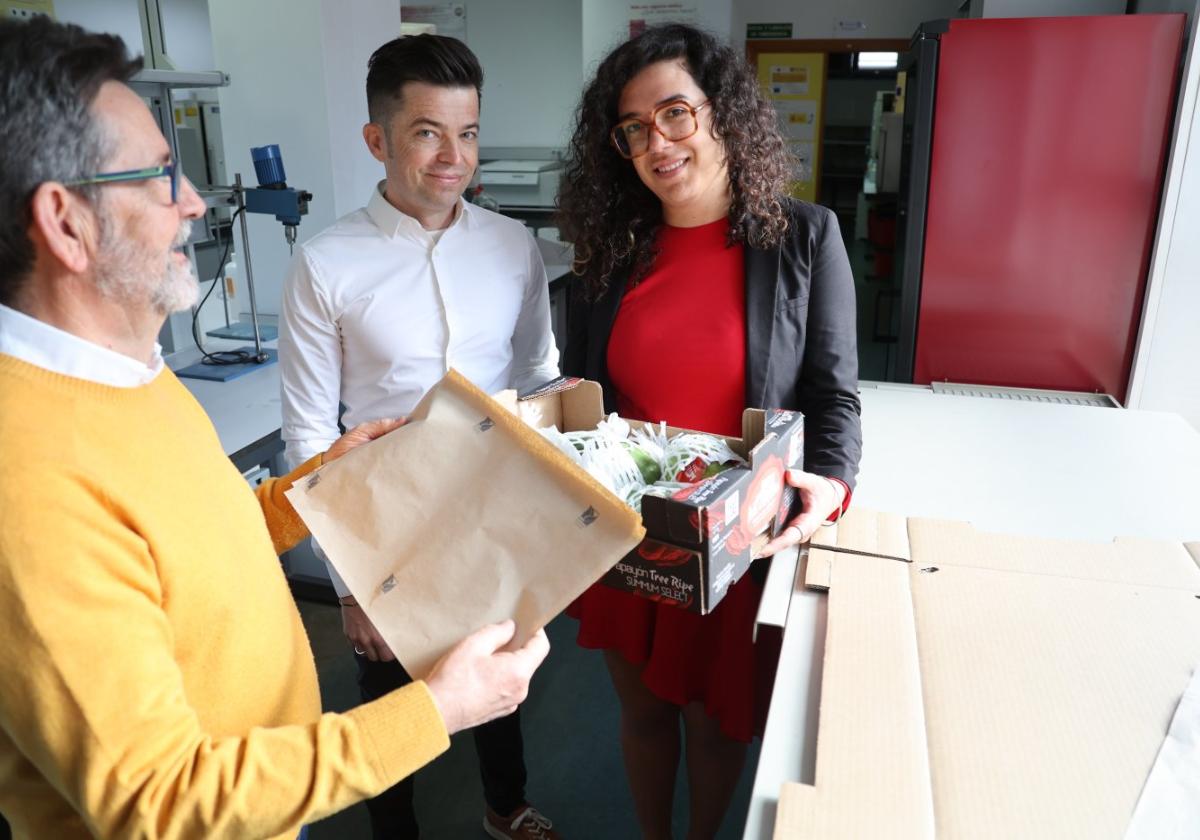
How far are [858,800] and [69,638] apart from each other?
684 mm

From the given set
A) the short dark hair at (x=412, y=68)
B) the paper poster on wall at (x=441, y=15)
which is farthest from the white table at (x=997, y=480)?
the paper poster on wall at (x=441, y=15)

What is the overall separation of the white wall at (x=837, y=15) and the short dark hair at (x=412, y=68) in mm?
5643

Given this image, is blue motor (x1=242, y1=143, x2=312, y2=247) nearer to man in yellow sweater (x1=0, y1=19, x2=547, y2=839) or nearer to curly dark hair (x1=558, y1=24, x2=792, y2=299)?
curly dark hair (x1=558, y1=24, x2=792, y2=299)

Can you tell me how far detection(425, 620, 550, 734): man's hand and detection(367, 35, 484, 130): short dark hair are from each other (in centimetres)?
97

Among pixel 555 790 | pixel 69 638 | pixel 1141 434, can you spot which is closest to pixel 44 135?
pixel 69 638

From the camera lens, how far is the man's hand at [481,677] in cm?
81

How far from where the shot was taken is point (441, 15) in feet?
21.9

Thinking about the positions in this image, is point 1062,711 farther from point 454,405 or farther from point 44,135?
point 44,135

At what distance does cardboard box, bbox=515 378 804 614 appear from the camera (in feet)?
3.01

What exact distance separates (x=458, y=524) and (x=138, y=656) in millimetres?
329

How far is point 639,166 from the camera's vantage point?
1.41 meters

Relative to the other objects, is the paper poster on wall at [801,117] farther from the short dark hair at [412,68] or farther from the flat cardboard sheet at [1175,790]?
the flat cardboard sheet at [1175,790]

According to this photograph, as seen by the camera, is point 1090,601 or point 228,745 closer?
point 228,745

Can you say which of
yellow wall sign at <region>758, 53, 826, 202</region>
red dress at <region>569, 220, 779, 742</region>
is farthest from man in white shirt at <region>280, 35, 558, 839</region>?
yellow wall sign at <region>758, 53, 826, 202</region>
